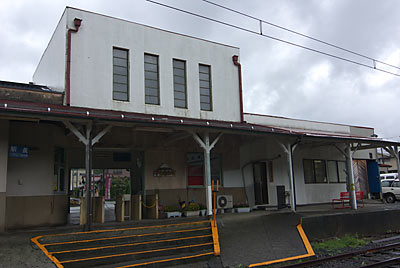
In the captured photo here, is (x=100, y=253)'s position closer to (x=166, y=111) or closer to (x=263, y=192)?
(x=166, y=111)

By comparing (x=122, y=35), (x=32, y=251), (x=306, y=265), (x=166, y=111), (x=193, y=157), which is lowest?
(x=306, y=265)

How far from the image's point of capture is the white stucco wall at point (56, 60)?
1284cm

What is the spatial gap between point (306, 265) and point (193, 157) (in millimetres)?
7603

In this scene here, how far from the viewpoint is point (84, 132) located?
10.0 meters

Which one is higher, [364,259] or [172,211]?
[172,211]

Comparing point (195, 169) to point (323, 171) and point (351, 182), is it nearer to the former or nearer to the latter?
point (351, 182)

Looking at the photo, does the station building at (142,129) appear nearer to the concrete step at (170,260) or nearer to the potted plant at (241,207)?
the potted plant at (241,207)

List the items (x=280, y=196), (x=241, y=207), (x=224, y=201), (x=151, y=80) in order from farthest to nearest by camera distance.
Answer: (x=280, y=196)
(x=241, y=207)
(x=224, y=201)
(x=151, y=80)

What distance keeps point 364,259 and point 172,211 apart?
6672 millimetres

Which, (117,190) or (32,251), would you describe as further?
(117,190)

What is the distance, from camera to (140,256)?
27.9 ft

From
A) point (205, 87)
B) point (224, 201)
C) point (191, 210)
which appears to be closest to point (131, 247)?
point (191, 210)

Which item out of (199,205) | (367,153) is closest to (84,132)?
(199,205)

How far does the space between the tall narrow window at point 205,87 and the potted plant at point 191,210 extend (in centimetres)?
423
